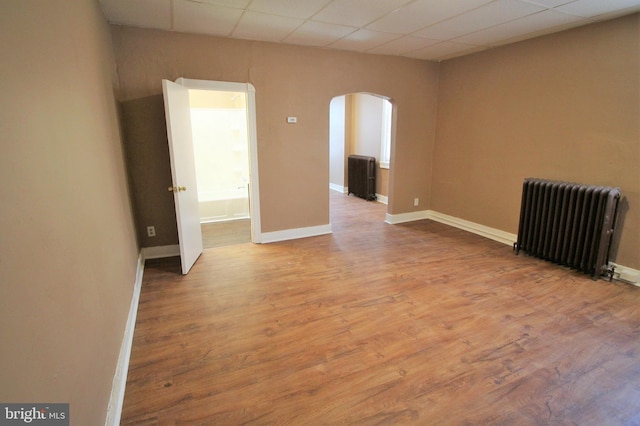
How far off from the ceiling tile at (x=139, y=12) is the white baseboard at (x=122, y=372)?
243 centimetres

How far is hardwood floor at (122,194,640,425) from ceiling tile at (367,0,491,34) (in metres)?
2.51

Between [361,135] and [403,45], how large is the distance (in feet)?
10.6

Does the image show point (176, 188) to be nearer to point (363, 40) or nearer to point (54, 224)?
point (54, 224)

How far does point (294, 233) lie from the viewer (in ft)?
15.2

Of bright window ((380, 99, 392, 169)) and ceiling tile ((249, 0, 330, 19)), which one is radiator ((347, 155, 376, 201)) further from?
ceiling tile ((249, 0, 330, 19))

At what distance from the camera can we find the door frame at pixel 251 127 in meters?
3.69

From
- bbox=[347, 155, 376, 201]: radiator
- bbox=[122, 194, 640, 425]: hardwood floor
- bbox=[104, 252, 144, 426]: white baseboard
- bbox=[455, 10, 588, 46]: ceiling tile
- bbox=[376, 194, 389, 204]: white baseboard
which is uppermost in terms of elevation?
bbox=[455, 10, 588, 46]: ceiling tile

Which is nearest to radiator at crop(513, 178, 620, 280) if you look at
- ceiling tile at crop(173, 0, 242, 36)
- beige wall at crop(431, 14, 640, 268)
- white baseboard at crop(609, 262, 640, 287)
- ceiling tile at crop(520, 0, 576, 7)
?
white baseboard at crop(609, 262, 640, 287)

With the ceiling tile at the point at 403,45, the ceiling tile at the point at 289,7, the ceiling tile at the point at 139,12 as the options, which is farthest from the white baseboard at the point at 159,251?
the ceiling tile at the point at 403,45

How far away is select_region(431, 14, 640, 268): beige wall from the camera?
3.15m

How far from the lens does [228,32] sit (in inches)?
140

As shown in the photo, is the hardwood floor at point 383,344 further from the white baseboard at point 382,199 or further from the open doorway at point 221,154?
the white baseboard at point 382,199

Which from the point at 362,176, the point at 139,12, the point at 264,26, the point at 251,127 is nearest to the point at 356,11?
the point at 264,26

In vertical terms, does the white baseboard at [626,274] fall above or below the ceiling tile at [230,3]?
below
